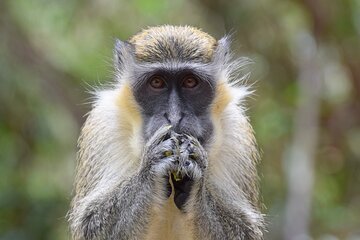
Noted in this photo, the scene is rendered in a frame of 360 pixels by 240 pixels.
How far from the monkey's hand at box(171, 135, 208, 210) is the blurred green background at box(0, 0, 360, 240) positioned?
4.03m

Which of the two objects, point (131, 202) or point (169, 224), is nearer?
point (131, 202)

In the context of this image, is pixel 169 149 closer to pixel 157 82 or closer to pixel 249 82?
pixel 157 82

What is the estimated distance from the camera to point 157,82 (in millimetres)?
6043

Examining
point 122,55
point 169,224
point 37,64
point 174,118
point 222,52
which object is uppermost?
point 37,64

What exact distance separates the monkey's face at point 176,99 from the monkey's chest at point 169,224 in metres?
0.46

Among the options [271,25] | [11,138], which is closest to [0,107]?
[11,138]

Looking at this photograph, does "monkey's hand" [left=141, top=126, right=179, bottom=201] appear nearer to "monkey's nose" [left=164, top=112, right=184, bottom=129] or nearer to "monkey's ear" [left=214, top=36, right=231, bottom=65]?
"monkey's nose" [left=164, top=112, right=184, bottom=129]

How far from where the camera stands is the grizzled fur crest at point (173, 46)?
6.11m

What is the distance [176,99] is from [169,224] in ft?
2.62

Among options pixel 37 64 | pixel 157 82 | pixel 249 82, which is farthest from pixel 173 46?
pixel 37 64

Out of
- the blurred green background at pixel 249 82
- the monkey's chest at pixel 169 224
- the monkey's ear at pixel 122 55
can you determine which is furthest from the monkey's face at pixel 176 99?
the blurred green background at pixel 249 82

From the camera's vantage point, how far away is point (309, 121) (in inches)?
375

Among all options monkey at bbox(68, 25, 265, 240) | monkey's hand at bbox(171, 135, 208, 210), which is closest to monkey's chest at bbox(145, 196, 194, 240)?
monkey at bbox(68, 25, 265, 240)

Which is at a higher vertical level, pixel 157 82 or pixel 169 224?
pixel 157 82
